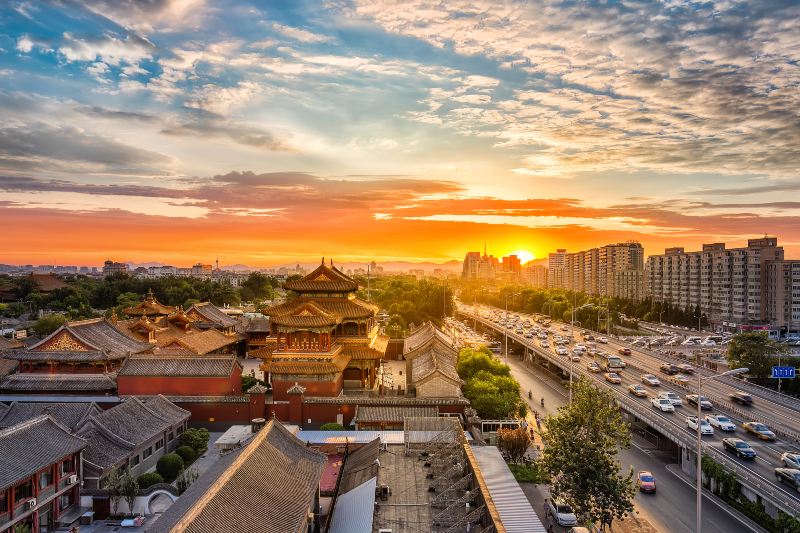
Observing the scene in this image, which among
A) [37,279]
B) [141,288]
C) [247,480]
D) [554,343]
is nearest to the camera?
[247,480]

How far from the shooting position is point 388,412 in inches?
1507

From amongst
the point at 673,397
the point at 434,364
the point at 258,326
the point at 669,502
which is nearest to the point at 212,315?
the point at 258,326

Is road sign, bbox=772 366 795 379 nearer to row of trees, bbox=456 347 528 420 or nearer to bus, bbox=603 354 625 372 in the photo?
bus, bbox=603 354 625 372

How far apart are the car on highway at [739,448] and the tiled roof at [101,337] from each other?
148ft

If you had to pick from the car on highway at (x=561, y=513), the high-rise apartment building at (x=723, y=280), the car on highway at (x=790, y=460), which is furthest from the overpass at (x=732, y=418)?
the high-rise apartment building at (x=723, y=280)

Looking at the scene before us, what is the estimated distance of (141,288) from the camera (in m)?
127

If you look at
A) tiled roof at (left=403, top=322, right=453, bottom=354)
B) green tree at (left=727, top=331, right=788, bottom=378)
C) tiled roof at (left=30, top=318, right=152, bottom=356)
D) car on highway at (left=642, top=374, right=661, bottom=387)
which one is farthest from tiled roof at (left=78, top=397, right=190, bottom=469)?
green tree at (left=727, top=331, right=788, bottom=378)

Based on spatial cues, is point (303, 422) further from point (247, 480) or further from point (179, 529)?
point (179, 529)

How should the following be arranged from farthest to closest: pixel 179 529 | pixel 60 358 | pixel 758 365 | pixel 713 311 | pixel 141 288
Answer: pixel 141 288, pixel 713 311, pixel 758 365, pixel 60 358, pixel 179 529

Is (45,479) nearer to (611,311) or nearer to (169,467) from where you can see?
(169,467)

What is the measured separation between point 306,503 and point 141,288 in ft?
395

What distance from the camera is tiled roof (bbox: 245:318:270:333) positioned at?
69.4 meters

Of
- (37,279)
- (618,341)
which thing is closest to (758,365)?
(618,341)

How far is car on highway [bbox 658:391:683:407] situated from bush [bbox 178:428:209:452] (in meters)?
36.1
